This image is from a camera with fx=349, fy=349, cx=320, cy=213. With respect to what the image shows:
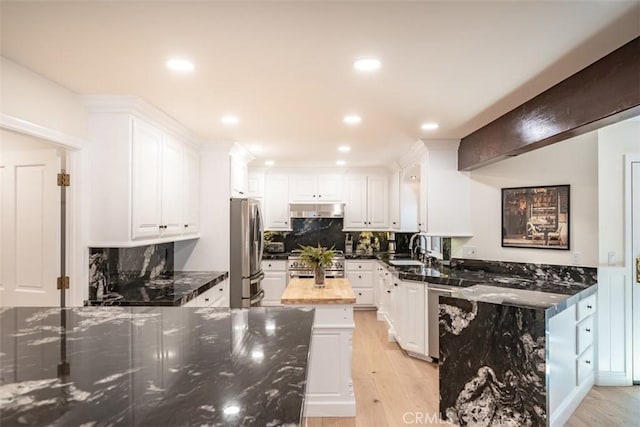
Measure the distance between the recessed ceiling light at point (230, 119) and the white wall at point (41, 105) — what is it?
105 cm

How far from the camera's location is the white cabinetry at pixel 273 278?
5.66m

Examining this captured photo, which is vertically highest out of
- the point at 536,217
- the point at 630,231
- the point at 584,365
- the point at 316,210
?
the point at 316,210

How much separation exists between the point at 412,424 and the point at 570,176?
2.72 m

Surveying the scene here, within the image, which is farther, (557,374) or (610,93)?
(557,374)

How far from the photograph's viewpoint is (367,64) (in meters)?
2.01

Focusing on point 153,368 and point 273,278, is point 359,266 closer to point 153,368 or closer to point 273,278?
point 273,278

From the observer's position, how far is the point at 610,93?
184 cm

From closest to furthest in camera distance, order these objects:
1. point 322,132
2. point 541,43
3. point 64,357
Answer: point 64,357
point 541,43
point 322,132

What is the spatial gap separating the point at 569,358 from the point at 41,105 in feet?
13.2

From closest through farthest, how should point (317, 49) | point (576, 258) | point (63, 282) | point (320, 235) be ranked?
point (317, 49), point (63, 282), point (576, 258), point (320, 235)

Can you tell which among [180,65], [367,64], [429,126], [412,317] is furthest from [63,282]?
[429,126]

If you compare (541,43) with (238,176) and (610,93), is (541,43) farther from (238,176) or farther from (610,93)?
(238,176)

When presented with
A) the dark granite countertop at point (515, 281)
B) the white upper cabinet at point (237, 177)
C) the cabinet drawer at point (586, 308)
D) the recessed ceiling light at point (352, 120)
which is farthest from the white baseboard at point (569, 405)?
the white upper cabinet at point (237, 177)

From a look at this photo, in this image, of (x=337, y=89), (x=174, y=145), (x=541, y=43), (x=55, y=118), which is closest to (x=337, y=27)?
(x=337, y=89)
